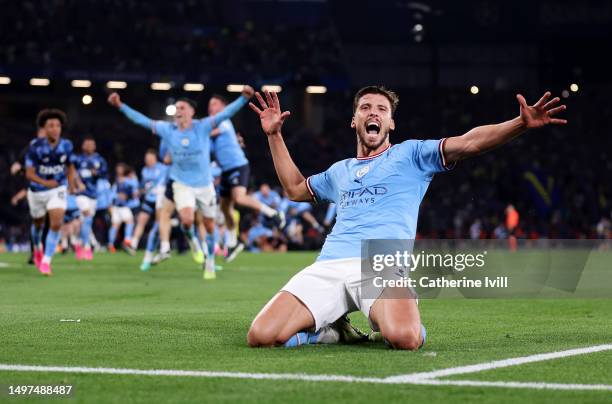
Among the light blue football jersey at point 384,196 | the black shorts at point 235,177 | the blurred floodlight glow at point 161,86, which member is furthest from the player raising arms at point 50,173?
the blurred floodlight glow at point 161,86

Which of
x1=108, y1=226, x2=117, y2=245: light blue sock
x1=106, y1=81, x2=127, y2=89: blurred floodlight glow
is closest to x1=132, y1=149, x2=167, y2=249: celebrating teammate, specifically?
x1=108, y1=226, x2=117, y2=245: light blue sock

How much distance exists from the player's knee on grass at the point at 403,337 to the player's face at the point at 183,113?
924 centimetres

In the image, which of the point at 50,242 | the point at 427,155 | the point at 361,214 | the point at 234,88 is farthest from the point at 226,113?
the point at 234,88

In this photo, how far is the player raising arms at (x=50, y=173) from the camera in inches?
599

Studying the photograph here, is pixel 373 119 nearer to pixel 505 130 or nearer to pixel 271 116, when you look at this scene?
pixel 271 116

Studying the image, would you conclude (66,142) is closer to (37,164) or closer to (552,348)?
(37,164)

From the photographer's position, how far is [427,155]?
275 inches

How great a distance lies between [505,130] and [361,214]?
1.18m

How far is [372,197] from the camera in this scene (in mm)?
7105

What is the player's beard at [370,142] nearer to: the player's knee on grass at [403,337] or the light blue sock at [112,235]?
the player's knee on grass at [403,337]

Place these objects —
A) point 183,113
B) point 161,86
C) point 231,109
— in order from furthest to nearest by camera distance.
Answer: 1. point 161,86
2. point 183,113
3. point 231,109

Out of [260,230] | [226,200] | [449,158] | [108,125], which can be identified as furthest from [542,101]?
[108,125]

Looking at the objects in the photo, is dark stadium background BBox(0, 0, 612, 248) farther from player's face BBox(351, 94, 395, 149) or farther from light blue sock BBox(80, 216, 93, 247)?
player's face BBox(351, 94, 395, 149)

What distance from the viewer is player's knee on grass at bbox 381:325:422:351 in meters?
6.43
